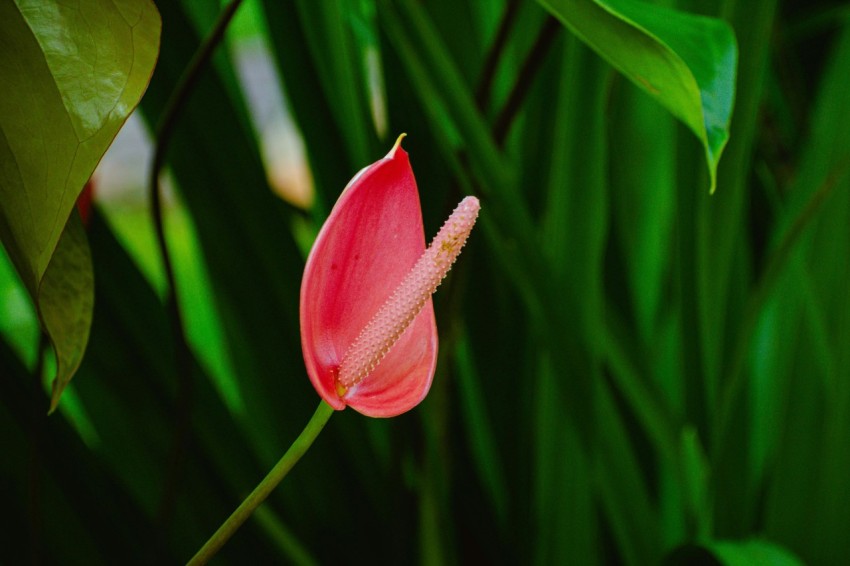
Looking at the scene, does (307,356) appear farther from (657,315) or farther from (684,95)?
(657,315)

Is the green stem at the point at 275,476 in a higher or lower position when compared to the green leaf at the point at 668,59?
lower

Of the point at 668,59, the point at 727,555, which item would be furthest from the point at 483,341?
the point at 668,59

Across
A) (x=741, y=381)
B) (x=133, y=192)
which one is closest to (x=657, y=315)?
(x=741, y=381)

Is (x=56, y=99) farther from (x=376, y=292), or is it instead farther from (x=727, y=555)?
(x=727, y=555)

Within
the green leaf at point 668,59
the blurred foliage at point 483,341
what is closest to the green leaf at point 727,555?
the blurred foliage at point 483,341

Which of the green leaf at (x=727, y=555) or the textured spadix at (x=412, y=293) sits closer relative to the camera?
the textured spadix at (x=412, y=293)

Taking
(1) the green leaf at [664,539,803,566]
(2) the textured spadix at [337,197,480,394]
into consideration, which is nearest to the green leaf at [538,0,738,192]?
(2) the textured spadix at [337,197,480,394]

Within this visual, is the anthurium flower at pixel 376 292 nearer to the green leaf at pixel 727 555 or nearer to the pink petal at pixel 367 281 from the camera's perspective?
the pink petal at pixel 367 281
